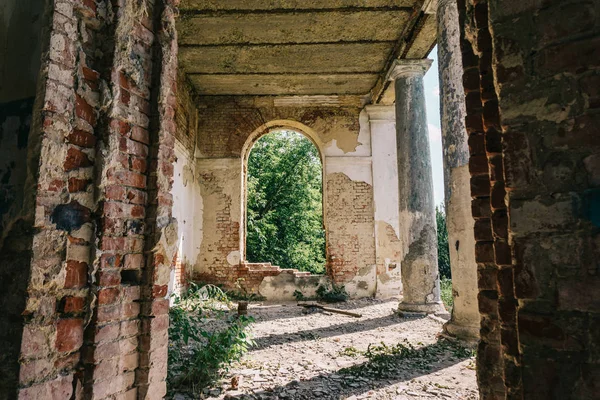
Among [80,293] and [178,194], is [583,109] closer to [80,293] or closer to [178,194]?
[80,293]

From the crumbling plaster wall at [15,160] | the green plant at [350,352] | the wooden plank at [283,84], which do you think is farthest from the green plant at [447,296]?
the crumbling plaster wall at [15,160]

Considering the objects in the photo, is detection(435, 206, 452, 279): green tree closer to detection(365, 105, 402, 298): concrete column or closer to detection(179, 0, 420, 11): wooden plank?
detection(365, 105, 402, 298): concrete column

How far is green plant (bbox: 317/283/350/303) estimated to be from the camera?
828cm

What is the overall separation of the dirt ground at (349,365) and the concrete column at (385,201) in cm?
285

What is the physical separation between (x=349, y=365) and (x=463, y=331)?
1.57 metres

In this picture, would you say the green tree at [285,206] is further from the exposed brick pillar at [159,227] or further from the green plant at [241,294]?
the exposed brick pillar at [159,227]

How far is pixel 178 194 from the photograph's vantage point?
748 centimetres

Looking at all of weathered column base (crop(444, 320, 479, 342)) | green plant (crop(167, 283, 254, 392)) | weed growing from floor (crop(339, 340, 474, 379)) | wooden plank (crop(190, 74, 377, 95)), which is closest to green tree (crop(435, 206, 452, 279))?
wooden plank (crop(190, 74, 377, 95))

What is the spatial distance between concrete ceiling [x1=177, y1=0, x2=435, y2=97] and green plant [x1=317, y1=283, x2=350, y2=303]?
4759 millimetres

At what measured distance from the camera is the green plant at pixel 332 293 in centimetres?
828

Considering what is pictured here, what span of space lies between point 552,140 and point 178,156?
23.5ft

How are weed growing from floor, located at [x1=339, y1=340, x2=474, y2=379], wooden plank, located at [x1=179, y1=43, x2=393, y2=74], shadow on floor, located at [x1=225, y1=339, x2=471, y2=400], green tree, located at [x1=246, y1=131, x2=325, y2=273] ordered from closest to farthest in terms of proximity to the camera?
1. shadow on floor, located at [x1=225, y1=339, x2=471, y2=400]
2. weed growing from floor, located at [x1=339, y1=340, x2=474, y2=379]
3. wooden plank, located at [x1=179, y1=43, x2=393, y2=74]
4. green tree, located at [x1=246, y1=131, x2=325, y2=273]

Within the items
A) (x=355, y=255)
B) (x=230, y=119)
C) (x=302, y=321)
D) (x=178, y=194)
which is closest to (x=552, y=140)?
(x=302, y=321)

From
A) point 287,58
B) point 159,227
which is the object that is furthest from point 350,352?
point 287,58
